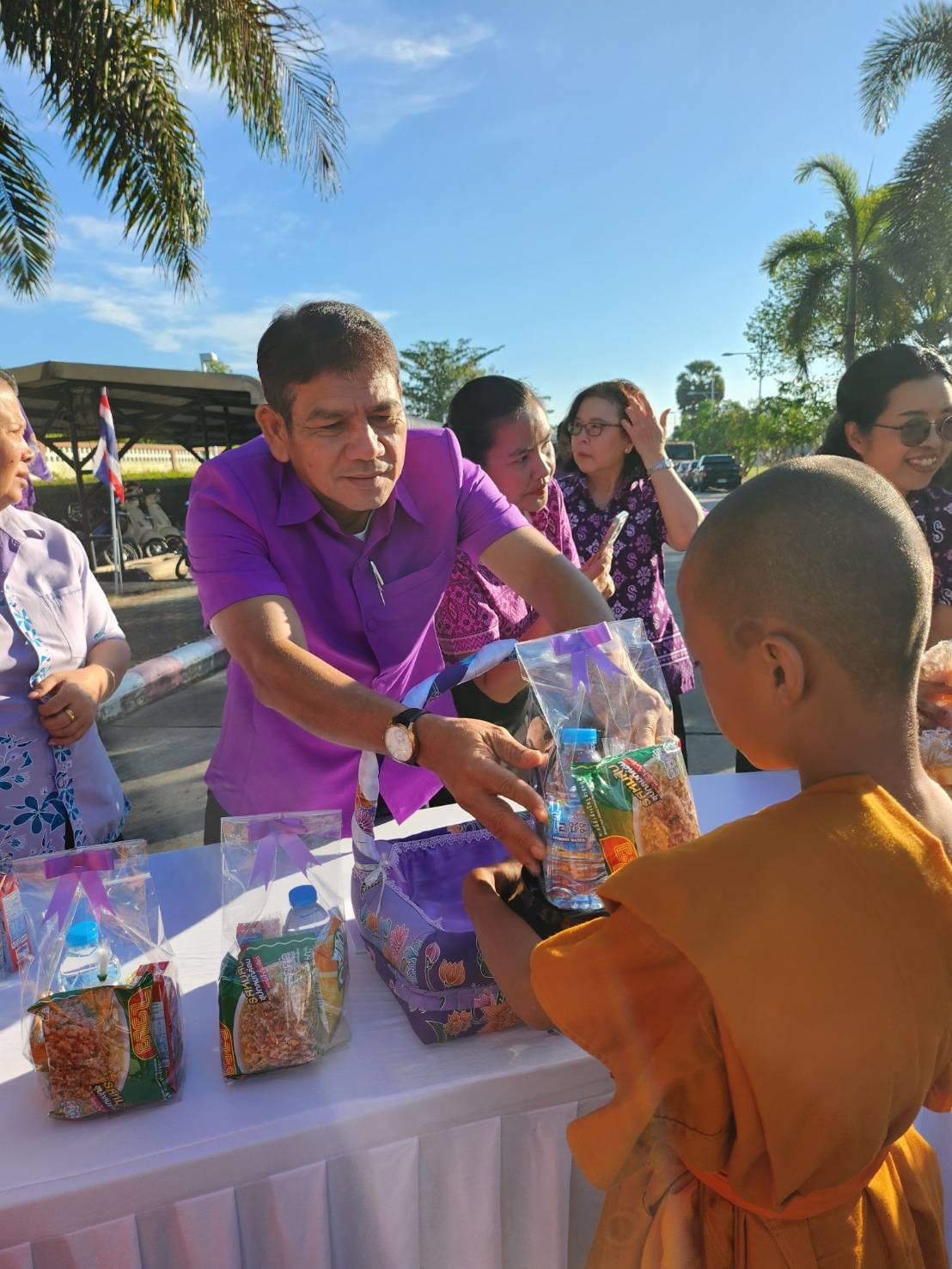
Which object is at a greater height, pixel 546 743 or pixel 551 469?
pixel 551 469

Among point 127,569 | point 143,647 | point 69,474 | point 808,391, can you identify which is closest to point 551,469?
point 143,647

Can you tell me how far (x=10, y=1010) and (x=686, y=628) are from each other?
1168mm

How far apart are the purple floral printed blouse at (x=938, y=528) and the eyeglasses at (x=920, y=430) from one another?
158 millimetres

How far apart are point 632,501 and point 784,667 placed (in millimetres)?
2410

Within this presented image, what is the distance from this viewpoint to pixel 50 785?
6.38ft

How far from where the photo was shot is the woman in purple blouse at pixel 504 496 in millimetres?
2420

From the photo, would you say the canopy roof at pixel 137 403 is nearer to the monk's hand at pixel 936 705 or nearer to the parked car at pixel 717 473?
the monk's hand at pixel 936 705

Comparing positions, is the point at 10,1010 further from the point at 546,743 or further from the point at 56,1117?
the point at 546,743

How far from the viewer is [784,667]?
93 centimetres

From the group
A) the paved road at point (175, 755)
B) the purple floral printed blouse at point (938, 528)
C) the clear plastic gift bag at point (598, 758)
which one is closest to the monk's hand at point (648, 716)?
the clear plastic gift bag at point (598, 758)

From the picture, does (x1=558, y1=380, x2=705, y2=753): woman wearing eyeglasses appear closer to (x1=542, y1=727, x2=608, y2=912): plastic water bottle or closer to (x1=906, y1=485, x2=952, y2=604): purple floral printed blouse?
(x1=906, y1=485, x2=952, y2=604): purple floral printed blouse

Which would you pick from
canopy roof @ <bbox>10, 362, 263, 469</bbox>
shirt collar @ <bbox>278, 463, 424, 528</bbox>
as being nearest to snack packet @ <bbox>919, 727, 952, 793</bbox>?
shirt collar @ <bbox>278, 463, 424, 528</bbox>

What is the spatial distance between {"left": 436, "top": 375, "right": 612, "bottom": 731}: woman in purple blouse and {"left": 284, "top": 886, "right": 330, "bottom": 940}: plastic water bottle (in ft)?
3.84

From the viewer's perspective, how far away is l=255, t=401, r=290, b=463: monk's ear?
1767mm
